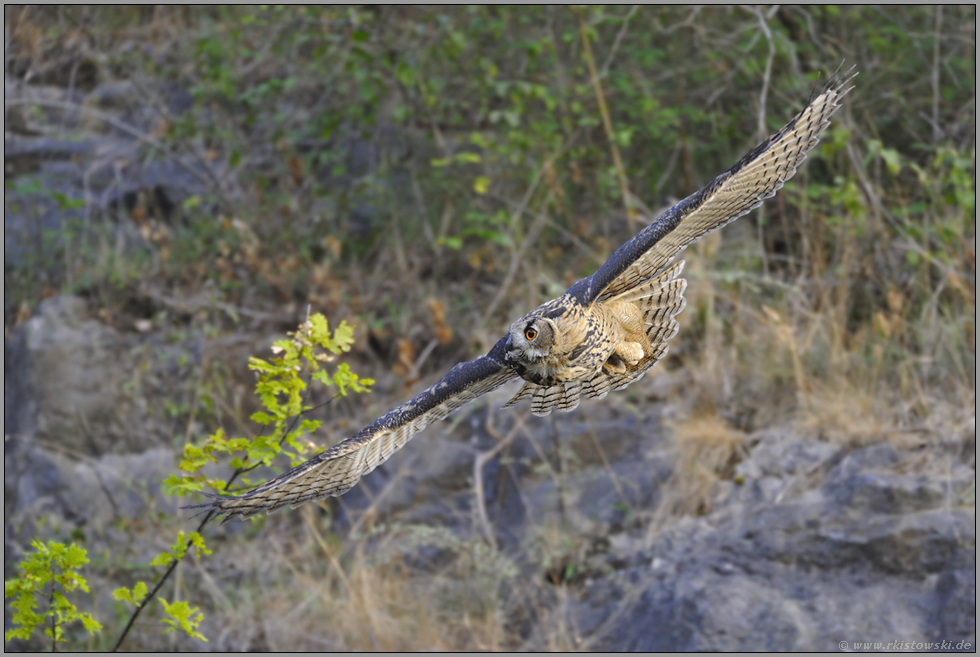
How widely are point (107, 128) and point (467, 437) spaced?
6.42 meters

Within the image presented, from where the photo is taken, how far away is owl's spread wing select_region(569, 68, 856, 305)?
3359mm

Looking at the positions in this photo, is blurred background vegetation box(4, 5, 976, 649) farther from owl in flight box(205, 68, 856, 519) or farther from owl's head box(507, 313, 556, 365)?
owl's head box(507, 313, 556, 365)

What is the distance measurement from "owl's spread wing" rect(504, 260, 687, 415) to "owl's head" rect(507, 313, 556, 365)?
0.50m

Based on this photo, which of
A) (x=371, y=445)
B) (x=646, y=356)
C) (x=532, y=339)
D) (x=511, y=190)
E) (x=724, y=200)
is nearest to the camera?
(x=532, y=339)

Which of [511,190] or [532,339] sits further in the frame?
[511,190]

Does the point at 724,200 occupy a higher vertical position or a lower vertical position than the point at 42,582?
higher

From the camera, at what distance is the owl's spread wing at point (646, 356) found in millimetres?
3844

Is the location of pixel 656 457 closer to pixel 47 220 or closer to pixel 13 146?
pixel 47 220

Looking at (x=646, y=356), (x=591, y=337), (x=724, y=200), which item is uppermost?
(x=724, y=200)

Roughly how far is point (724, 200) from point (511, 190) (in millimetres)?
5294

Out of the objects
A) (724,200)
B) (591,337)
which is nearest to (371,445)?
(591,337)

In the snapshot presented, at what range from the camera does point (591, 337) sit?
3.48m

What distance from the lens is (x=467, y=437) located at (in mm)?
7453

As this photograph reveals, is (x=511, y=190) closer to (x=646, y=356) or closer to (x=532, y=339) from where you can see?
(x=646, y=356)
